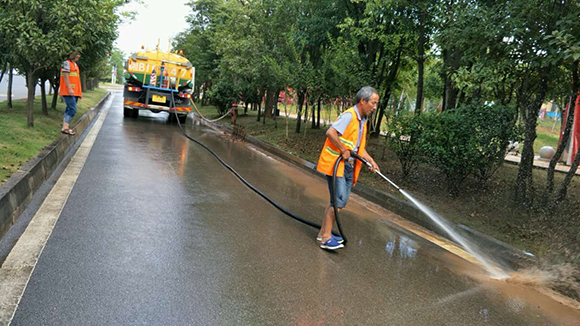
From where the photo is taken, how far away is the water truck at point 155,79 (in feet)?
57.5

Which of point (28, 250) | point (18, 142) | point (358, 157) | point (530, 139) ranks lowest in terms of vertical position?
point (28, 250)

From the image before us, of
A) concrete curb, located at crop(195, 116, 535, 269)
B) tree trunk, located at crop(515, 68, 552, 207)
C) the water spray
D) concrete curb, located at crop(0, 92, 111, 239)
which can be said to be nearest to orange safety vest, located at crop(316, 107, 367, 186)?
the water spray

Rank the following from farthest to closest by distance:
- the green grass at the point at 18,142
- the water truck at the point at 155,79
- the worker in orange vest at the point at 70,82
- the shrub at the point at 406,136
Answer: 1. the water truck at the point at 155,79
2. the worker in orange vest at the point at 70,82
3. the shrub at the point at 406,136
4. the green grass at the point at 18,142

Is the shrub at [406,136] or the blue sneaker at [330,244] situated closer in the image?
the blue sneaker at [330,244]

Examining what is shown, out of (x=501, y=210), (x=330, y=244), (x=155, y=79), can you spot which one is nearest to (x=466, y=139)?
(x=501, y=210)

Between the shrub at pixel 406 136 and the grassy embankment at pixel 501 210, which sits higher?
the shrub at pixel 406 136

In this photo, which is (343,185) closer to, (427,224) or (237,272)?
(237,272)

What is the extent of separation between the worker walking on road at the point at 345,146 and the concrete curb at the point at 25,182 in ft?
11.1

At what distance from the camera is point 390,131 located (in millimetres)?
8891

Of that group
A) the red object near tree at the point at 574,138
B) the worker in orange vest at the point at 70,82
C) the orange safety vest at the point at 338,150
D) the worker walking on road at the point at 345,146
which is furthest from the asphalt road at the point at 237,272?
the red object near tree at the point at 574,138

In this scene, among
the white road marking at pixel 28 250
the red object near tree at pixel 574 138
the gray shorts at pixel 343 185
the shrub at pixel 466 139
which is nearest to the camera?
the white road marking at pixel 28 250

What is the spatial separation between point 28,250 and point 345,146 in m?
3.22

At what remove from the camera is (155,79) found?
1773cm

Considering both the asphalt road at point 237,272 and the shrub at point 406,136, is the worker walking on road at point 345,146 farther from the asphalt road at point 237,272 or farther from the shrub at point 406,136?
the shrub at point 406,136
